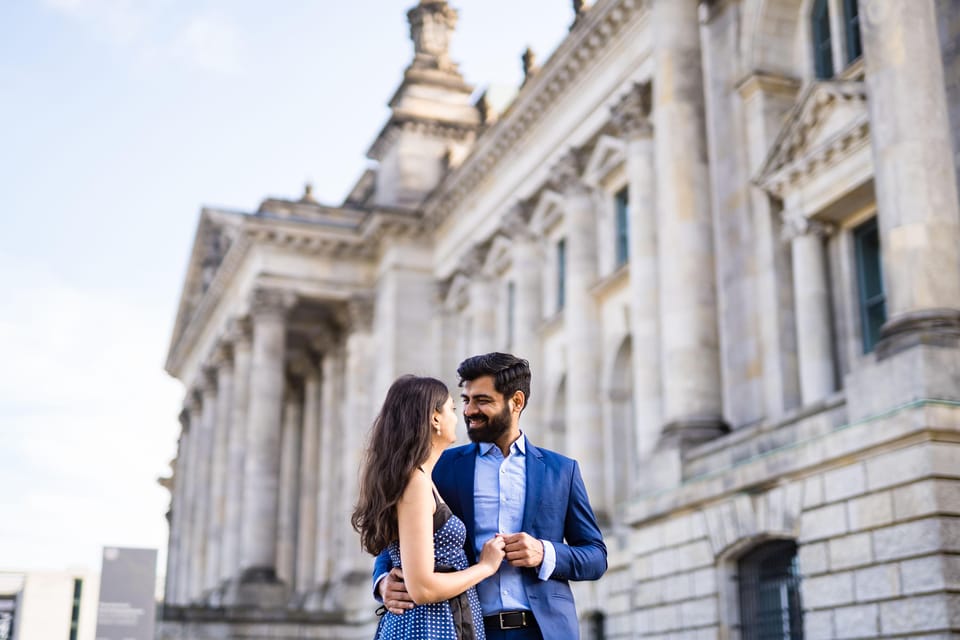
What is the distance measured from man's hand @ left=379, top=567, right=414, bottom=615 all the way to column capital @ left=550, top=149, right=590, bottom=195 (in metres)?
27.4

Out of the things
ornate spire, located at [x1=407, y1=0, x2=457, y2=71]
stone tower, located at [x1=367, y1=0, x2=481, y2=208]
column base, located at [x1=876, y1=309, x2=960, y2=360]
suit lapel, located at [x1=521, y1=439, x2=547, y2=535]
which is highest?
ornate spire, located at [x1=407, y1=0, x2=457, y2=71]

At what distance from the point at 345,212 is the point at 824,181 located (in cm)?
2501

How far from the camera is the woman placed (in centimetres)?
486

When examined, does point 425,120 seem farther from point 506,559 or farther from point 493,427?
point 506,559

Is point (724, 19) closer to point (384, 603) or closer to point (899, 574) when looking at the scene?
point (899, 574)

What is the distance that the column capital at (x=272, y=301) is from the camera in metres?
43.4

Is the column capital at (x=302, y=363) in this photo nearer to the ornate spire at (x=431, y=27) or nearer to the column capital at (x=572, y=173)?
the ornate spire at (x=431, y=27)

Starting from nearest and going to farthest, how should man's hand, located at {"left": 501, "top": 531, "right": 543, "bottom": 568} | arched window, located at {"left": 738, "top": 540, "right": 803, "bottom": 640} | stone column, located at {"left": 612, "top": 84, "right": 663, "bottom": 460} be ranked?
man's hand, located at {"left": 501, "top": 531, "right": 543, "bottom": 568} → arched window, located at {"left": 738, "top": 540, "right": 803, "bottom": 640} → stone column, located at {"left": 612, "top": 84, "right": 663, "bottom": 460}

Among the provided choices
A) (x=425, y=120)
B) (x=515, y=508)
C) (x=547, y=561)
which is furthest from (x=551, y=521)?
(x=425, y=120)

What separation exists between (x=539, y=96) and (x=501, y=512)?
29129mm

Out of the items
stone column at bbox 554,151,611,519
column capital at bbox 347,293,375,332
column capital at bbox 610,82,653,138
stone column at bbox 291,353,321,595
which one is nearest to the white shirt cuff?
column capital at bbox 610,82,653,138

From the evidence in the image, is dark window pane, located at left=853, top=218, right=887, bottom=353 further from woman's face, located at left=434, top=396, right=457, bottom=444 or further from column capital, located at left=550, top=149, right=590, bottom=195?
woman's face, located at left=434, top=396, right=457, bottom=444

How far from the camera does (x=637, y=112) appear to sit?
28266mm

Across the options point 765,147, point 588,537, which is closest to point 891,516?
point 765,147
